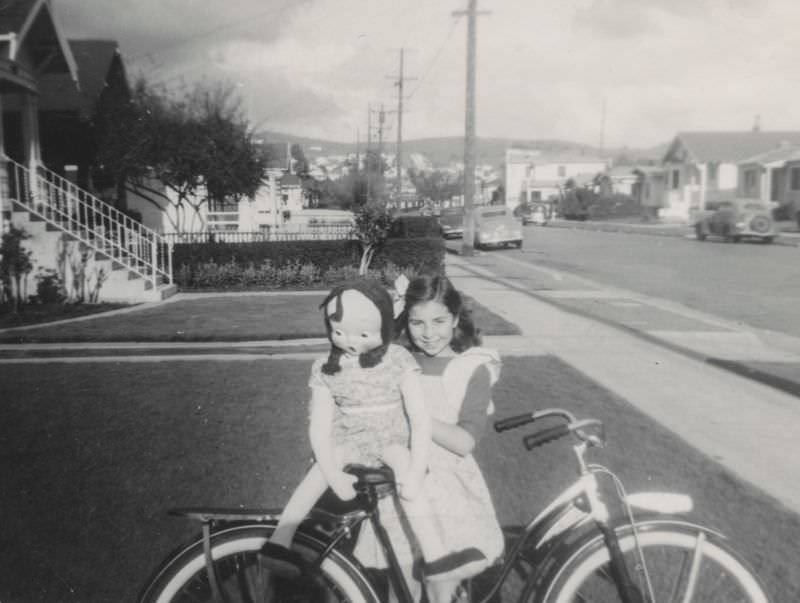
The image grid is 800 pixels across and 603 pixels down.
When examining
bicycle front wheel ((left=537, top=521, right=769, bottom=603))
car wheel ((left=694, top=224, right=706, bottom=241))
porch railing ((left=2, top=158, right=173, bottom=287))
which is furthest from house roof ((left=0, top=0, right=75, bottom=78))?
car wheel ((left=694, top=224, right=706, bottom=241))

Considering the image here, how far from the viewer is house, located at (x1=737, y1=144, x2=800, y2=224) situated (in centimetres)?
4656

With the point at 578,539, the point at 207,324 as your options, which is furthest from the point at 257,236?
the point at 578,539

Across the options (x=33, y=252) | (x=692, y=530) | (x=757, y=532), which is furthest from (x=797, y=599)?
(x=33, y=252)

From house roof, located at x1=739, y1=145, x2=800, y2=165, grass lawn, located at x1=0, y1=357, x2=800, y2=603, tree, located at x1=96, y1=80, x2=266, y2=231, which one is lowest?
grass lawn, located at x1=0, y1=357, x2=800, y2=603

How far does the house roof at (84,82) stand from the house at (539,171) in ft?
281

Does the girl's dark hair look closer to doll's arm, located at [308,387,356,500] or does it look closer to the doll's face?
the doll's face

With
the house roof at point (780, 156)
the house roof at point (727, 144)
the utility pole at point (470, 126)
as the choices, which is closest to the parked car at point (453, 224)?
the utility pole at point (470, 126)

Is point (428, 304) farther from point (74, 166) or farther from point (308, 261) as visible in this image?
point (74, 166)

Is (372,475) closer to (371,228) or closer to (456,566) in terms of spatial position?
(456,566)

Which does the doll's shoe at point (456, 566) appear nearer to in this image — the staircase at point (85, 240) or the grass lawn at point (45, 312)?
the grass lawn at point (45, 312)

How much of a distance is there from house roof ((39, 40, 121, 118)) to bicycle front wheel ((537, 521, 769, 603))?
19.2 m

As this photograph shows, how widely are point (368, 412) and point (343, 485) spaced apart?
A: 24cm

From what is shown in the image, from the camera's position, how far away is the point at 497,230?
103ft

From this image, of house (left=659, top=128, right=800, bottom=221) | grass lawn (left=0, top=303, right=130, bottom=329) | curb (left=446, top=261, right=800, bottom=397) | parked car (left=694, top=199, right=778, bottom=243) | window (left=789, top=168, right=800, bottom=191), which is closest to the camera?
curb (left=446, top=261, right=800, bottom=397)
